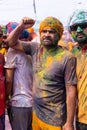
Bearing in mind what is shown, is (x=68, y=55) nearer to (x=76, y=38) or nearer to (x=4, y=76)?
(x=76, y=38)

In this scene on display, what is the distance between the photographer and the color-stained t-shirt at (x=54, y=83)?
3297 mm

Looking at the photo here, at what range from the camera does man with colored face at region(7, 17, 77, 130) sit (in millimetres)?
3299

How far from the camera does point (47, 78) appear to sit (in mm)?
3342

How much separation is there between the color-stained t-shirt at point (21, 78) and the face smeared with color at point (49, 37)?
0.41 m

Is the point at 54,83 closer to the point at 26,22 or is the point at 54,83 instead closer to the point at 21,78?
the point at 21,78

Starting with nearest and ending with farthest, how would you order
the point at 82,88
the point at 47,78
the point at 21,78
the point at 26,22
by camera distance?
the point at 82,88 < the point at 47,78 < the point at 26,22 < the point at 21,78

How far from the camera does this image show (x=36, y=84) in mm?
3438

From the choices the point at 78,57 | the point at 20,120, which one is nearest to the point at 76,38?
the point at 78,57

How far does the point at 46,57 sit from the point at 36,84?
0.29 metres

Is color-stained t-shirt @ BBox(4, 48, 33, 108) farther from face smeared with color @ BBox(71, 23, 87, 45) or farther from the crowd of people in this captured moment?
face smeared with color @ BBox(71, 23, 87, 45)

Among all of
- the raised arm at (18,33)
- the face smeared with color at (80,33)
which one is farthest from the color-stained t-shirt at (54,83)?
the raised arm at (18,33)

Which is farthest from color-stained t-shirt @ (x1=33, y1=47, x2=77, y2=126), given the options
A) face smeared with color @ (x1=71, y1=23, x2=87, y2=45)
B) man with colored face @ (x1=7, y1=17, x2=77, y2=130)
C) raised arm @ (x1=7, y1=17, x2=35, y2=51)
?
raised arm @ (x1=7, y1=17, x2=35, y2=51)

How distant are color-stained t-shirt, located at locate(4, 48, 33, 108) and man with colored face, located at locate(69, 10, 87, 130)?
1.89 feet

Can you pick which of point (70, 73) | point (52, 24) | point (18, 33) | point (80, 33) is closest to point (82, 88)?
point (70, 73)
